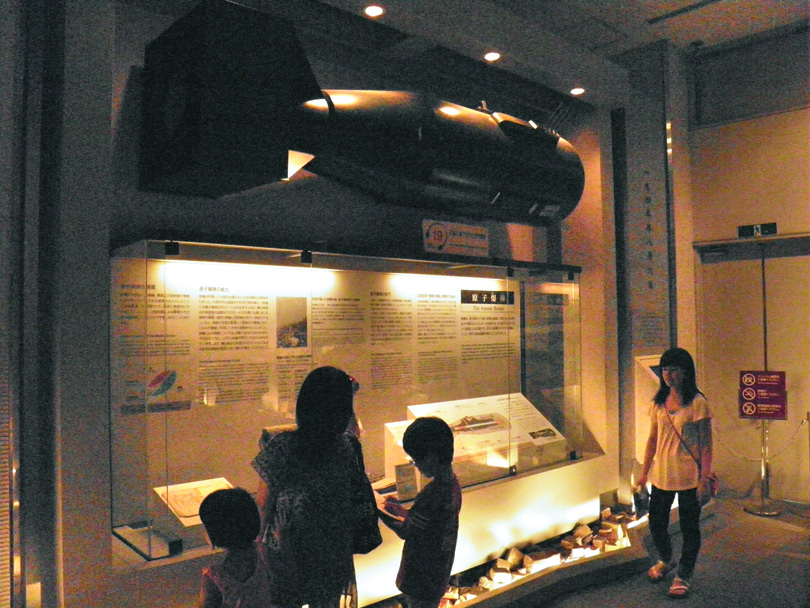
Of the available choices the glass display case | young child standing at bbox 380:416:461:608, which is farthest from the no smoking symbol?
young child standing at bbox 380:416:461:608

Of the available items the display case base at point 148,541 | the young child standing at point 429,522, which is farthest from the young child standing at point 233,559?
the display case base at point 148,541

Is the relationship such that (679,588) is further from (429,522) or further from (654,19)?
(654,19)

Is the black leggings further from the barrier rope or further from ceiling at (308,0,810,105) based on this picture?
ceiling at (308,0,810,105)

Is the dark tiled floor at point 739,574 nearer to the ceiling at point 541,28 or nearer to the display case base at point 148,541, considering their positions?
the display case base at point 148,541

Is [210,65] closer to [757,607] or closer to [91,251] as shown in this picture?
[91,251]

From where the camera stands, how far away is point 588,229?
4.99 meters

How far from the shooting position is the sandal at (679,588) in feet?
11.4

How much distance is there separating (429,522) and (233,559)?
0.72 metres

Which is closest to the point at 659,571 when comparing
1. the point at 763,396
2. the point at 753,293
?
the point at 763,396

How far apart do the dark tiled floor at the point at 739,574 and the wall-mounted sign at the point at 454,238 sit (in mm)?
2033

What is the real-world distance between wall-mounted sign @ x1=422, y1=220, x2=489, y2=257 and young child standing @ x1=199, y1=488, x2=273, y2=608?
2.29 metres

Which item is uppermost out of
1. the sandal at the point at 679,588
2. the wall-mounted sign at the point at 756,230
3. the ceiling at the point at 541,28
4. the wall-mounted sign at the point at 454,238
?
the ceiling at the point at 541,28

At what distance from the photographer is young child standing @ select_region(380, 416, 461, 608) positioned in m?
2.14

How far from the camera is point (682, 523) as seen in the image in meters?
3.46
